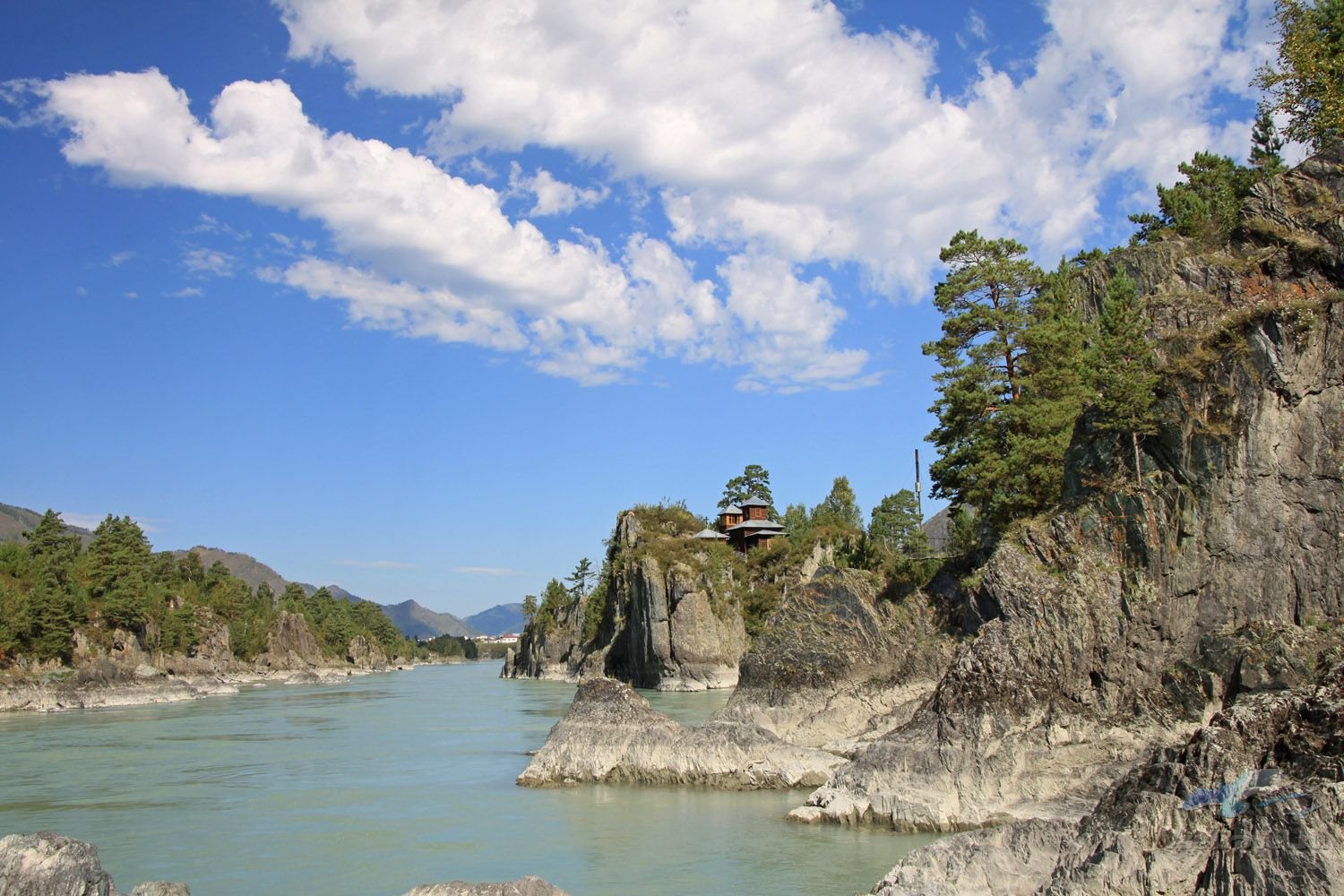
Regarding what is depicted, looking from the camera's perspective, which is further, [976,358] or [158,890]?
[976,358]

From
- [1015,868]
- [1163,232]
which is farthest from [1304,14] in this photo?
[1015,868]

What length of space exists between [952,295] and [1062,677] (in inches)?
725

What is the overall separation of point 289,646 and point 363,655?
2368 cm

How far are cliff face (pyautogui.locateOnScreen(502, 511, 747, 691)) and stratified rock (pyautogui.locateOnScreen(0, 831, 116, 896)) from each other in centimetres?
5345

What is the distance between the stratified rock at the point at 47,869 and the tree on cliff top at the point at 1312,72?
1337 inches

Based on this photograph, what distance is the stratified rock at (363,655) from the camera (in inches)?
6021

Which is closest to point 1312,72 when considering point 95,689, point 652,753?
point 652,753

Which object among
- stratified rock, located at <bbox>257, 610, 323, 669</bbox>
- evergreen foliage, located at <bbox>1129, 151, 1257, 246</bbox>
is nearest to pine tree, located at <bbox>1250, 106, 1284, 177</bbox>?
evergreen foliage, located at <bbox>1129, 151, 1257, 246</bbox>

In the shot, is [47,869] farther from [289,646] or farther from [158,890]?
[289,646]

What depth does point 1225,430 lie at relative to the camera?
784 inches

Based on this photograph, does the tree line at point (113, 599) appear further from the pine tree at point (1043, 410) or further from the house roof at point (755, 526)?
the pine tree at point (1043, 410)

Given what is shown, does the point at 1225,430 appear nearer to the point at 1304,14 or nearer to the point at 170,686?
the point at 1304,14

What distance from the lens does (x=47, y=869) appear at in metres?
10.7

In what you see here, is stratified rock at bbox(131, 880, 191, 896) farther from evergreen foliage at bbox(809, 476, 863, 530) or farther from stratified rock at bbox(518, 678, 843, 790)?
evergreen foliage at bbox(809, 476, 863, 530)
